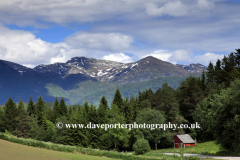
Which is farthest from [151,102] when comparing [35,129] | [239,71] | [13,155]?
[13,155]

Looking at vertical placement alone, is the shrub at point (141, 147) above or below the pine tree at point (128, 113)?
below

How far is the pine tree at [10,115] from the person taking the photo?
112m

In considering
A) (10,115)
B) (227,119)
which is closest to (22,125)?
(10,115)

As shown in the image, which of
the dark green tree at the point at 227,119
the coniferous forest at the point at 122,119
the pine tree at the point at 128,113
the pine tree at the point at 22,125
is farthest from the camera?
the pine tree at the point at 22,125

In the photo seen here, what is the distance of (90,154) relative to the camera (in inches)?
1941

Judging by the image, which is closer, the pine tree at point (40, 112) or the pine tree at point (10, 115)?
the pine tree at point (10, 115)

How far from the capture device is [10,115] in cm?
11225

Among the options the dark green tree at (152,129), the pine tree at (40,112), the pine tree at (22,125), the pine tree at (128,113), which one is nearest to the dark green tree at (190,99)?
the dark green tree at (152,129)

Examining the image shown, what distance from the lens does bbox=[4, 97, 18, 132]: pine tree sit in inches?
4390

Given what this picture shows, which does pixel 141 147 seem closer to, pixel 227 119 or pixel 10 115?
pixel 227 119

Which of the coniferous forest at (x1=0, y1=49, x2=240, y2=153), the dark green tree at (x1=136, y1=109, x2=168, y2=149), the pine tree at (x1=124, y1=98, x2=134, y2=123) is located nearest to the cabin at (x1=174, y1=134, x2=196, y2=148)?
the coniferous forest at (x1=0, y1=49, x2=240, y2=153)

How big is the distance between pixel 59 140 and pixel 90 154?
1878 inches

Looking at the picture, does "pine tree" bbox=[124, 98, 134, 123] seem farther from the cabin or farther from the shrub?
the shrub

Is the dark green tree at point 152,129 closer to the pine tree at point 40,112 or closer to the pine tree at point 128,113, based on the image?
the pine tree at point 128,113
